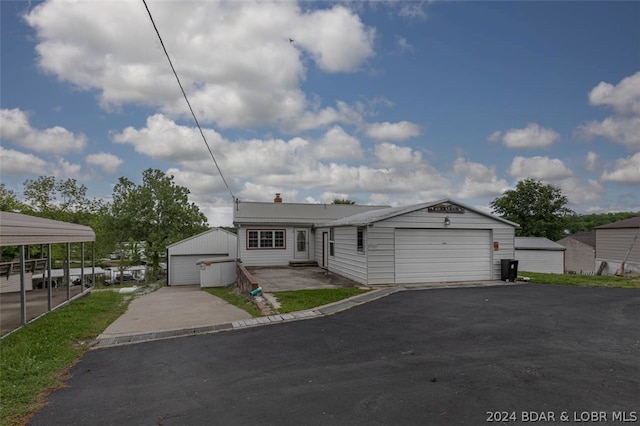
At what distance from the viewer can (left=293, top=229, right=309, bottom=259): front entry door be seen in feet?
69.4

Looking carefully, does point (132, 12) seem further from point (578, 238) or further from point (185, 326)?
point (578, 238)

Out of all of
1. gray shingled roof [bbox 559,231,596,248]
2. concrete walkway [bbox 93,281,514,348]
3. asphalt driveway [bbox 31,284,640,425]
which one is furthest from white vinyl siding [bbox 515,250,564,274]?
asphalt driveway [bbox 31,284,640,425]

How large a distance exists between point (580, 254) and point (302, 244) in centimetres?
2788

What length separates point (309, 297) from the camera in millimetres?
10352

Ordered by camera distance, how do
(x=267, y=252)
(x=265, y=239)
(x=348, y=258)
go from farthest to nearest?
(x=265, y=239)
(x=267, y=252)
(x=348, y=258)

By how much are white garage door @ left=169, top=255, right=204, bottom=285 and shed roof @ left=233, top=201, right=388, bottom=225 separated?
5973mm

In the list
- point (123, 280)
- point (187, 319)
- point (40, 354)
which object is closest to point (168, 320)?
Answer: point (187, 319)

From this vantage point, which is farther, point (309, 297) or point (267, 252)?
point (267, 252)

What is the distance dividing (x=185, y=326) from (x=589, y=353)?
7.56 meters

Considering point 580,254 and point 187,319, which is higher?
point 187,319

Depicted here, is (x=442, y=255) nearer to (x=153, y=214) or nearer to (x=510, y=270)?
(x=510, y=270)

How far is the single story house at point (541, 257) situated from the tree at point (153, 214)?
29.0 m

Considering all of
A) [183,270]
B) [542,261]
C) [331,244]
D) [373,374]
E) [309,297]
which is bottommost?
[183,270]

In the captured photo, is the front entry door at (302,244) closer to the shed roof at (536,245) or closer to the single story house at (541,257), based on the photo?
the single story house at (541,257)
